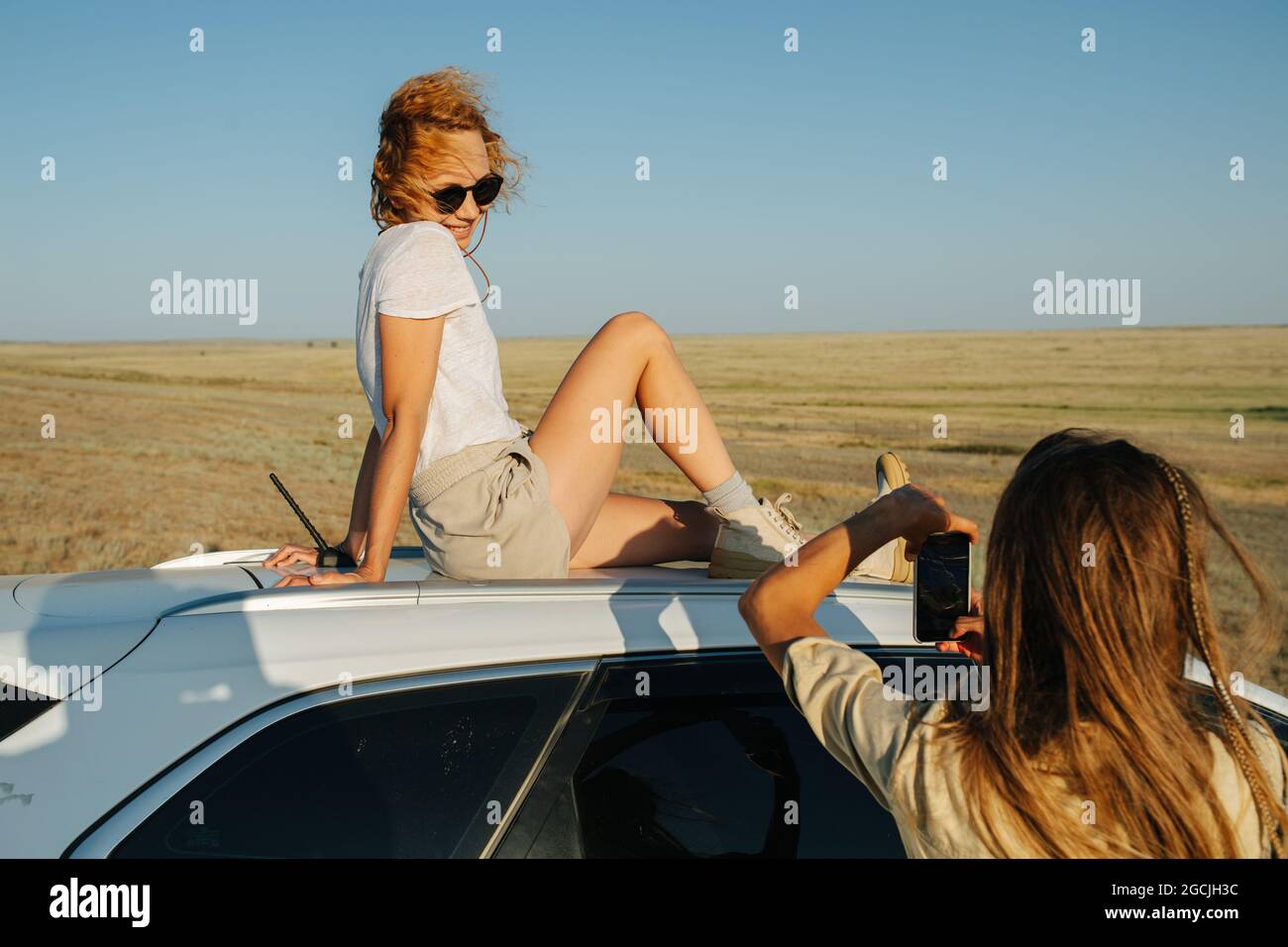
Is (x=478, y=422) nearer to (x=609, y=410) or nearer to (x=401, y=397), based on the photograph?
(x=401, y=397)

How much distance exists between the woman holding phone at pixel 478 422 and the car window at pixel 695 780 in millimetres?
878

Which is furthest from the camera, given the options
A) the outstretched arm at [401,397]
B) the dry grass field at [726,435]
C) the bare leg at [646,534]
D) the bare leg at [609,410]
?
the dry grass field at [726,435]

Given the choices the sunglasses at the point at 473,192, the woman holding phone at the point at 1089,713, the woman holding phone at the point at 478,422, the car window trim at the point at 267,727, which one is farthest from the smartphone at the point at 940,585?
the sunglasses at the point at 473,192

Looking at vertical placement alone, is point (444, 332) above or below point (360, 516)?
above

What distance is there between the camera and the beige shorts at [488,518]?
250 centimetres

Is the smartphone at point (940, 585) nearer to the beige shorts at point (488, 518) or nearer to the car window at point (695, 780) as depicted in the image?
the car window at point (695, 780)

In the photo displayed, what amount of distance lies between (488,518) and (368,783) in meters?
1.07

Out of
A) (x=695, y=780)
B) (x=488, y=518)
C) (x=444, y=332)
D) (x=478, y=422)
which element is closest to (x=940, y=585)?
(x=695, y=780)

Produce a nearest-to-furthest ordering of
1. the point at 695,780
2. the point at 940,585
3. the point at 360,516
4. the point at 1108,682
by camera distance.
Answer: the point at 1108,682
the point at 695,780
the point at 940,585
the point at 360,516

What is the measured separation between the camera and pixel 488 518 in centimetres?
251

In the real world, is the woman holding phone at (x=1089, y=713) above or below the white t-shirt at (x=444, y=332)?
below
